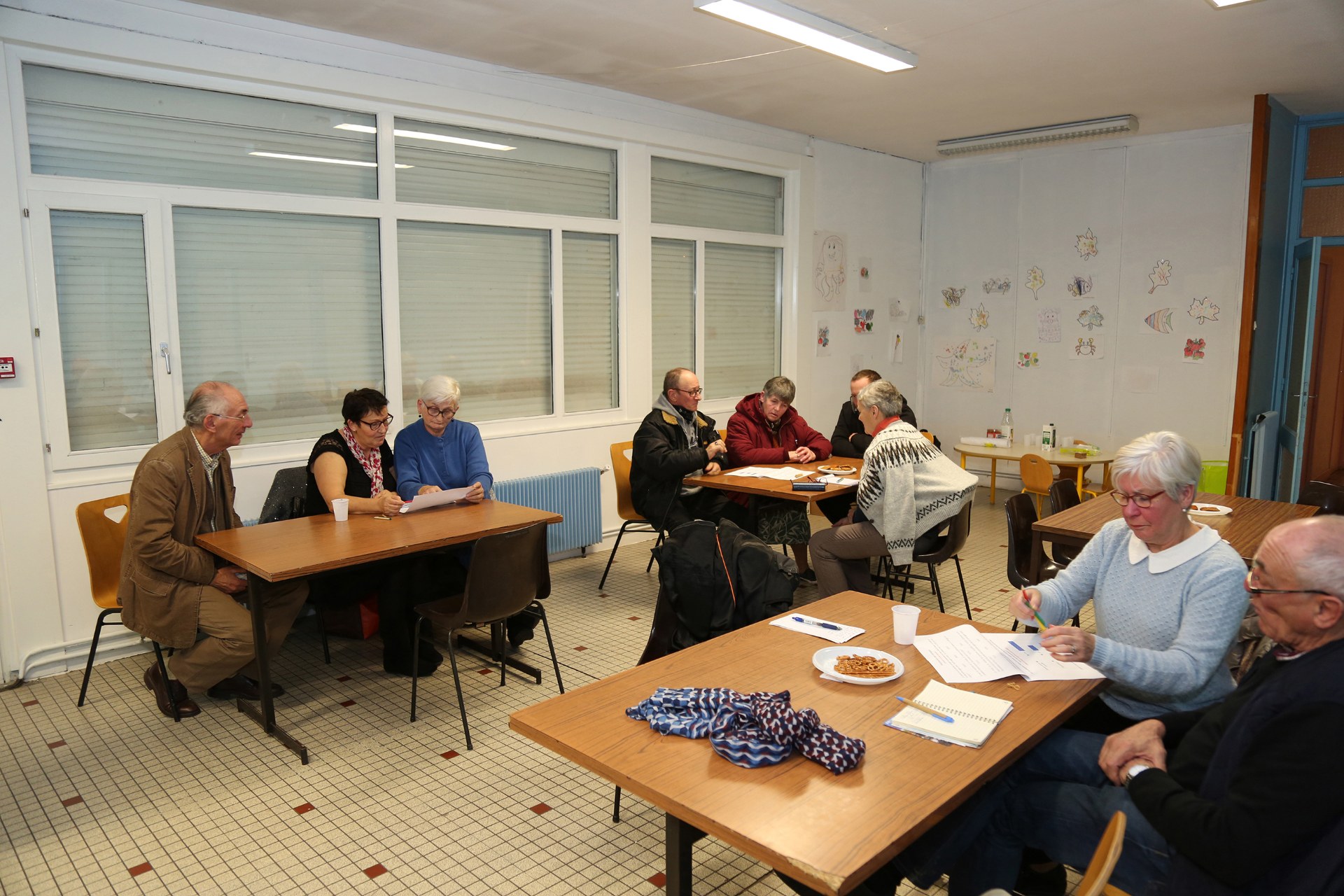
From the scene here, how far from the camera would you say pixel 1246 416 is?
5.78m

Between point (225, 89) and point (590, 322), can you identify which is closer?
point (225, 89)

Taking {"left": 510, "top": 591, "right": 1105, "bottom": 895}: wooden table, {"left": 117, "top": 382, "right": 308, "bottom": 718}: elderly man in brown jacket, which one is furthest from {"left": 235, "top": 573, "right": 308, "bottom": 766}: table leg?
{"left": 510, "top": 591, "right": 1105, "bottom": 895}: wooden table

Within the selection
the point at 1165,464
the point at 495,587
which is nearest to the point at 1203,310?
the point at 1165,464

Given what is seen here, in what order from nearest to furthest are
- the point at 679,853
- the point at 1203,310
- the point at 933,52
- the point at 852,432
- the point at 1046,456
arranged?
the point at 679,853, the point at 933,52, the point at 852,432, the point at 1046,456, the point at 1203,310

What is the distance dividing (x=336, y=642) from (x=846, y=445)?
134 inches

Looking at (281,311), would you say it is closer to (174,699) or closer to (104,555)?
(104,555)

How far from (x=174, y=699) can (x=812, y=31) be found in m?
4.34

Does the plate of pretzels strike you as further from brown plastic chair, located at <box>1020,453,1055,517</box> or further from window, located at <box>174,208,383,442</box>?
brown plastic chair, located at <box>1020,453,1055,517</box>

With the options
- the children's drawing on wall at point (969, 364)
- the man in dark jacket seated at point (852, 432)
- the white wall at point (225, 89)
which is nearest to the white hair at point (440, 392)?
the white wall at point (225, 89)

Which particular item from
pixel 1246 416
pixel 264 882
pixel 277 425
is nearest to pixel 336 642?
pixel 277 425

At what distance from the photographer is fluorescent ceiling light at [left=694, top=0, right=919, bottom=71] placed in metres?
4.10

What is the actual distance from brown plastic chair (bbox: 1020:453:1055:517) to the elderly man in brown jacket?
5200 millimetres

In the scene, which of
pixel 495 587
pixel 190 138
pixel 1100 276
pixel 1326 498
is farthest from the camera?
pixel 1100 276

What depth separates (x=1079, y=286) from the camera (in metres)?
7.89
